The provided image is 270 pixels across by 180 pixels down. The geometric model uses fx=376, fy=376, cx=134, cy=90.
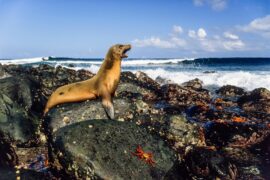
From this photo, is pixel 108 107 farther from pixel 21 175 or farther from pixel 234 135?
pixel 234 135

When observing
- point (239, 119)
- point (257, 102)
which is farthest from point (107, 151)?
point (257, 102)

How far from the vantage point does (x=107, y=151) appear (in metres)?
5.29

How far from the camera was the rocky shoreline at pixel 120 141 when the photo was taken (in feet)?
17.3

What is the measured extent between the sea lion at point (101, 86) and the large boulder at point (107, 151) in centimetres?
217

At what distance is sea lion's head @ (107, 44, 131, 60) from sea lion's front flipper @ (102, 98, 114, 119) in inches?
69.0

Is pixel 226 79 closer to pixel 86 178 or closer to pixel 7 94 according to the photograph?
pixel 7 94

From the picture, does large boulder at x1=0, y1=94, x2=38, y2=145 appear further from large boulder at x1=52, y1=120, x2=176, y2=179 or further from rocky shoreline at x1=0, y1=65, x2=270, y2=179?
large boulder at x1=52, y1=120, x2=176, y2=179

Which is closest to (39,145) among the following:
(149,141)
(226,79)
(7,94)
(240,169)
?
(7,94)

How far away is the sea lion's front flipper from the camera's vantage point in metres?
7.30

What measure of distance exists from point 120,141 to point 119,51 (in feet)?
12.9

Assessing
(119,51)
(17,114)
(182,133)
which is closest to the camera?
(17,114)

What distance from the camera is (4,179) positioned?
17.9 feet

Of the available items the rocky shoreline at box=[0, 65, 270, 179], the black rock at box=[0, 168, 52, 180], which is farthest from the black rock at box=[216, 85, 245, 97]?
the black rock at box=[0, 168, 52, 180]

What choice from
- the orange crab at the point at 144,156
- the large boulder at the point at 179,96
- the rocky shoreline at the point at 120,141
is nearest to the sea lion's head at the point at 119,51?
the rocky shoreline at the point at 120,141
